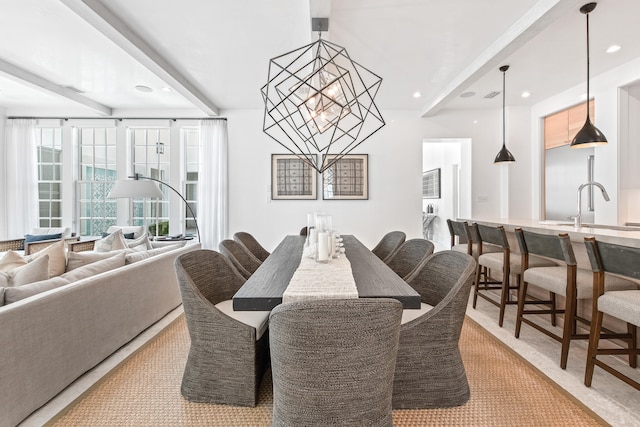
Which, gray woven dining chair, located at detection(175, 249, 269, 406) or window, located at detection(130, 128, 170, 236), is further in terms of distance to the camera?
window, located at detection(130, 128, 170, 236)

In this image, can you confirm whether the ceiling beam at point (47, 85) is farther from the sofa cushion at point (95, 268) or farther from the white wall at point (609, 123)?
the white wall at point (609, 123)

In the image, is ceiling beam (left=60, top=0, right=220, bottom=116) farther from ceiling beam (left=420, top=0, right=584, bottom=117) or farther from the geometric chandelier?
ceiling beam (left=420, top=0, right=584, bottom=117)

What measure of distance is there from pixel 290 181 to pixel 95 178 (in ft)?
10.7

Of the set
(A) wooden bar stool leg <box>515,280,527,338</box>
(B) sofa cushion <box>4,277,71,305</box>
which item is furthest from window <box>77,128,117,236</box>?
(A) wooden bar stool leg <box>515,280,527,338</box>

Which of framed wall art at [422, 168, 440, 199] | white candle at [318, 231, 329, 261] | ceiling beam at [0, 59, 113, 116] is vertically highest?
ceiling beam at [0, 59, 113, 116]

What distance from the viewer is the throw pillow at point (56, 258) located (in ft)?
7.20

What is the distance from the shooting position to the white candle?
6.54 ft

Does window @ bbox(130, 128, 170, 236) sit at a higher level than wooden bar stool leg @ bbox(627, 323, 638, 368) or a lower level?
higher

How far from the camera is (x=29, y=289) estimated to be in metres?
1.72

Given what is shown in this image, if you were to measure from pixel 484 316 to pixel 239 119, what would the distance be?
14.3 feet

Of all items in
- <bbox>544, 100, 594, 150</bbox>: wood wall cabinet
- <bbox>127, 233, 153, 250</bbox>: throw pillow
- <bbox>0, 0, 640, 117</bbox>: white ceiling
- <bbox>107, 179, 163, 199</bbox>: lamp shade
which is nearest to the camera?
<bbox>0, 0, 640, 117</bbox>: white ceiling

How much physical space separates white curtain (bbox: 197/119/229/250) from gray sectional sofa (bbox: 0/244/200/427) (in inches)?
96.5

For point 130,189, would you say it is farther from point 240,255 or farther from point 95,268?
point 240,255

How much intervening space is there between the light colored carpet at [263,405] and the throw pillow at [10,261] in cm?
96
